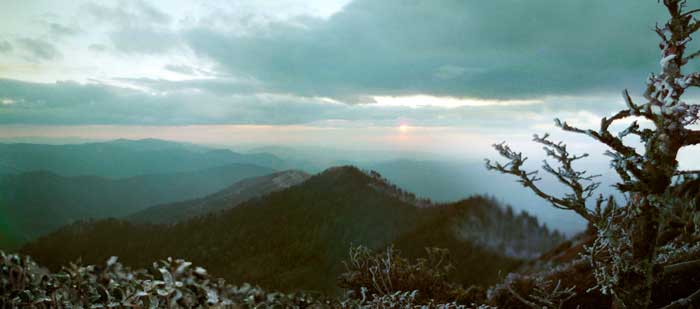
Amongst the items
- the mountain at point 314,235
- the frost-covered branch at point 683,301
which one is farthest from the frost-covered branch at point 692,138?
the mountain at point 314,235

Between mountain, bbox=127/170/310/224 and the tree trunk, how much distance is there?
32.0ft

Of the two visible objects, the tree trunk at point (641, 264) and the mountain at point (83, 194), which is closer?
the tree trunk at point (641, 264)

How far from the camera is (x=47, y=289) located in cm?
322

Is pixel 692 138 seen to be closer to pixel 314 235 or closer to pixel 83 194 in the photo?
pixel 314 235

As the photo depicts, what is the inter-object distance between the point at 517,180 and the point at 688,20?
0.92 meters

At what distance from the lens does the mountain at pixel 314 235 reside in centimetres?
467

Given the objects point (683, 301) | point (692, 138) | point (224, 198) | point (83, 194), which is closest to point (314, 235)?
point (683, 301)

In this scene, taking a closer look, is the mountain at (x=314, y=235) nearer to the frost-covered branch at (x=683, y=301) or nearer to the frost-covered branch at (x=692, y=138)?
the frost-covered branch at (x=683, y=301)

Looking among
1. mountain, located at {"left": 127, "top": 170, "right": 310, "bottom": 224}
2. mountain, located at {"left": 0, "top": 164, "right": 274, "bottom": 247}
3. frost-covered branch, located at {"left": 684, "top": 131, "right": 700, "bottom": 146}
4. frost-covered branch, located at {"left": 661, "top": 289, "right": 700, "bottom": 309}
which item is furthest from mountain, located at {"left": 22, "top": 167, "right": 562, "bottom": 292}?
frost-covered branch, located at {"left": 684, "top": 131, "right": 700, "bottom": 146}

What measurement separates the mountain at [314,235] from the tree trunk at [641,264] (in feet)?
4.43

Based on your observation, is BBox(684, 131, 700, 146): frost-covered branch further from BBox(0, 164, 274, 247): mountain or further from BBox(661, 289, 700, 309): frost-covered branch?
BBox(0, 164, 274, 247): mountain

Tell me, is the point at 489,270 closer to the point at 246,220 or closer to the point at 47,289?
the point at 47,289

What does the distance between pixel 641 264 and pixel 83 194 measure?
21018mm

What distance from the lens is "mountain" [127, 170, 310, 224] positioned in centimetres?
1138
